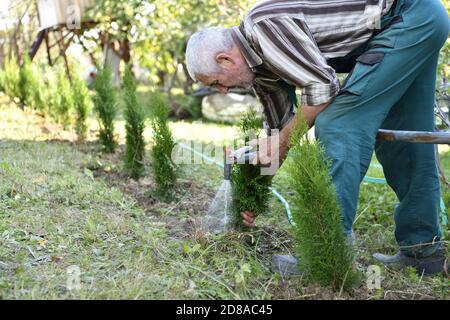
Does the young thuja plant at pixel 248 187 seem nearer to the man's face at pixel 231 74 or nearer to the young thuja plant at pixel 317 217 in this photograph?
the man's face at pixel 231 74

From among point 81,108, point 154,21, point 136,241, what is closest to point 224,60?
point 136,241

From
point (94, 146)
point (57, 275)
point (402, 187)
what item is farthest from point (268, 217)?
point (94, 146)

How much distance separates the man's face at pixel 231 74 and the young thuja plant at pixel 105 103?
2.97 meters

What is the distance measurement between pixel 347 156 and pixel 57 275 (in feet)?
4.57

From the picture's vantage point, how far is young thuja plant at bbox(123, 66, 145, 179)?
4.79 meters

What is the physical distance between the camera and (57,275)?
102 inches

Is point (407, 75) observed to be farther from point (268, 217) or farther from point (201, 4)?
point (201, 4)

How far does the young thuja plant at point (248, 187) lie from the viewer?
10.3ft

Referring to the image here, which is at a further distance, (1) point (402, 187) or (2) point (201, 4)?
(2) point (201, 4)

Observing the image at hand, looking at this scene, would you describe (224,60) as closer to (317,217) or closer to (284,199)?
(317,217)

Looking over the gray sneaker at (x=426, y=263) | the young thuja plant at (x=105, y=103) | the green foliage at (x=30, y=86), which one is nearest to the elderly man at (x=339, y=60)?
the gray sneaker at (x=426, y=263)

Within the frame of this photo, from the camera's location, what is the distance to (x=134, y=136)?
4863 millimetres

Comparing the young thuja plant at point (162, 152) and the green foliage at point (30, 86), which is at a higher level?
the green foliage at point (30, 86)
